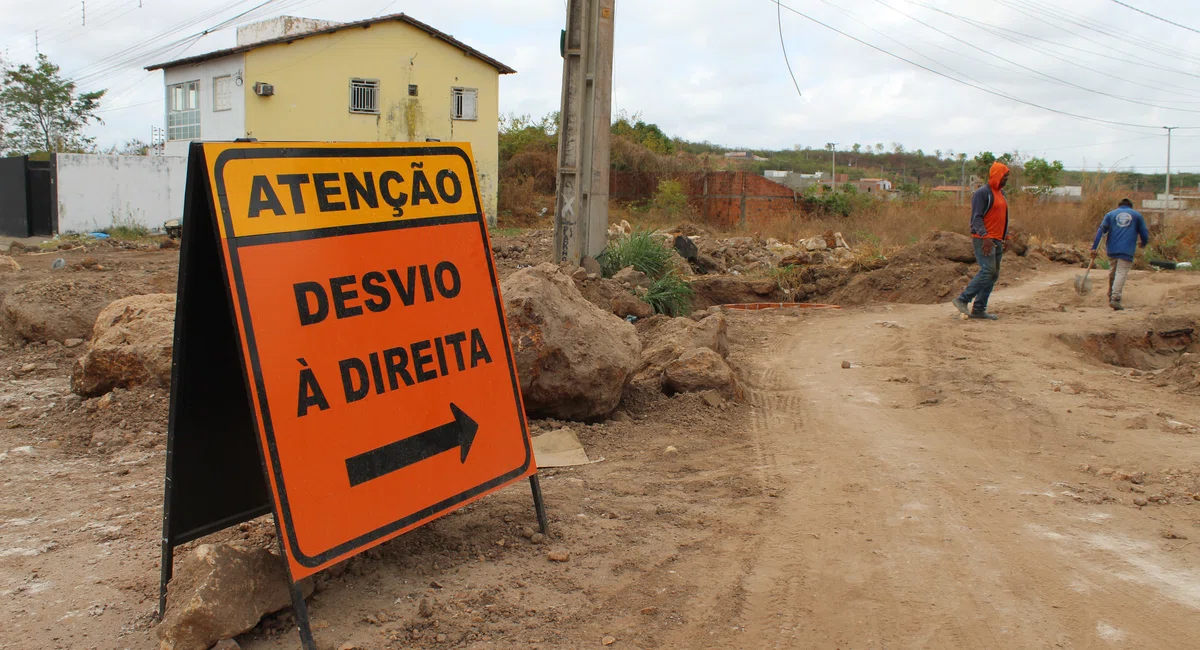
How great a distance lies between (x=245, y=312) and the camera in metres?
2.84

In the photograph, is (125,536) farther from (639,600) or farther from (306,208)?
(639,600)

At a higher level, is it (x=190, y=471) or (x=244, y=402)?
(x=244, y=402)

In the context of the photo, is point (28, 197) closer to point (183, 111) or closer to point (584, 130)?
point (183, 111)

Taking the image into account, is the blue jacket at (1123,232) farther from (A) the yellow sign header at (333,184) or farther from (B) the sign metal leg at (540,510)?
(A) the yellow sign header at (333,184)

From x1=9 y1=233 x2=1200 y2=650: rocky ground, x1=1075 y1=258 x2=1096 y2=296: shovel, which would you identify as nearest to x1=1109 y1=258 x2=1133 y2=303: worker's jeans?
x1=1075 y1=258 x2=1096 y2=296: shovel

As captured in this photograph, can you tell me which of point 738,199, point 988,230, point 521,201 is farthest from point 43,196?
point 988,230

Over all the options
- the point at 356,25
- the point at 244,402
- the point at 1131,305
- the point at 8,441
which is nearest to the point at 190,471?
the point at 244,402

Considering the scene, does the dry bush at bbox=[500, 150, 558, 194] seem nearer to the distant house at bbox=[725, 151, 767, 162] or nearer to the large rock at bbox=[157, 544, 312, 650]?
the distant house at bbox=[725, 151, 767, 162]

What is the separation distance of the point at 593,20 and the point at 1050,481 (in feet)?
29.4

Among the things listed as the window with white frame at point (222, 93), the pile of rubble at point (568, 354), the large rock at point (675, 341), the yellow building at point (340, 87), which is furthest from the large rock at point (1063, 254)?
the window with white frame at point (222, 93)

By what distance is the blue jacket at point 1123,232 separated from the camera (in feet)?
39.7

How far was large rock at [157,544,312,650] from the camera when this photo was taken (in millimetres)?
2822

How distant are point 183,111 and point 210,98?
2430mm

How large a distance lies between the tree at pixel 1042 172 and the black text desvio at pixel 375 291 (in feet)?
95.2
